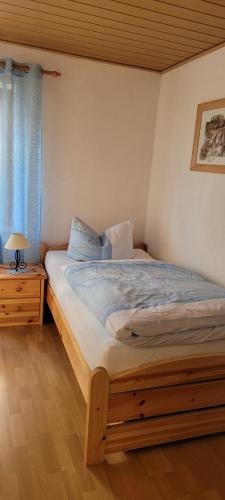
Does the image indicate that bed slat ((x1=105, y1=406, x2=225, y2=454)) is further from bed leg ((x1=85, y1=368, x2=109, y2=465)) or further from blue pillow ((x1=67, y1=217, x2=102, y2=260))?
blue pillow ((x1=67, y1=217, x2=102, y2=260))

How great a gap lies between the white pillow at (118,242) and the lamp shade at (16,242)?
0.67 meters

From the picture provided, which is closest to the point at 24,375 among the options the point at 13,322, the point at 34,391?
the point at 34,391

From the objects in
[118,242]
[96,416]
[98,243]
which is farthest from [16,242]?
[96,416]

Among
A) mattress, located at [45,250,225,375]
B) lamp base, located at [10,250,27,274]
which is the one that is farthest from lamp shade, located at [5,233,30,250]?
mattress, located at [45,250,225,375]

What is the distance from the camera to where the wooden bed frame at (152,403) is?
64.5 inches

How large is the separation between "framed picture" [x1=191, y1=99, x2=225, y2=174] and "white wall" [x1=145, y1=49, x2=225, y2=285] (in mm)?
61

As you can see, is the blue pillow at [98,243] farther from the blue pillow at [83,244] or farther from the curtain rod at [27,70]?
the curtain rod at [27,70]

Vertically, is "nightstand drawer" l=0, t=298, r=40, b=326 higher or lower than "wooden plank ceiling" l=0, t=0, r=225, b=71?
lower

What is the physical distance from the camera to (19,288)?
2.94 m

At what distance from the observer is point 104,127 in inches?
130

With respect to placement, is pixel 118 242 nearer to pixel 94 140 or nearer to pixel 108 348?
pixel 94 140

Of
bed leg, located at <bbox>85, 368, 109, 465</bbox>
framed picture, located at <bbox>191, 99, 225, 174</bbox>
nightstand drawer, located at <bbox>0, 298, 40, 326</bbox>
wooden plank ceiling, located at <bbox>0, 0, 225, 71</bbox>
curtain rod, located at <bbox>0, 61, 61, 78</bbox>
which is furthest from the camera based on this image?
nightstand drawer, located at <bbox>0, 298, 40, 326</bbox>

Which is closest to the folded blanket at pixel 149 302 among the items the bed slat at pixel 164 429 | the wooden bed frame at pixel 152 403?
the wooden bed frame at pixel 152 403

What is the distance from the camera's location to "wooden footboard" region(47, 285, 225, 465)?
1.64m
